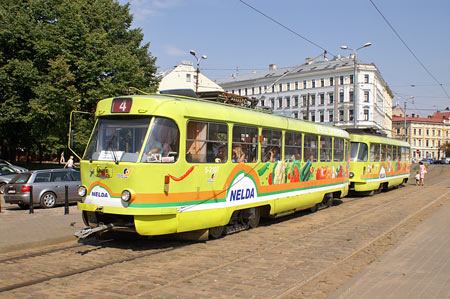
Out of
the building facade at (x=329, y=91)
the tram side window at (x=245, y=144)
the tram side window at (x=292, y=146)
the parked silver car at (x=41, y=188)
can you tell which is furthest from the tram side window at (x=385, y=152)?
the building facade at (x=329, y=91)

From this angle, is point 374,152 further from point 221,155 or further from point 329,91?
point 329,91

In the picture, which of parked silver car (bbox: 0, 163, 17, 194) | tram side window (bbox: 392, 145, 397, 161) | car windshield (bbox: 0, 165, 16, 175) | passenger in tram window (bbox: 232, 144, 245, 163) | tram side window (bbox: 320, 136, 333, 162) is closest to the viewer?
passenger in tram window (bbox: 232, 144, 245, 163)

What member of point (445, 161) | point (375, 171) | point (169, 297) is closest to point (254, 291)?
point (169, 297)

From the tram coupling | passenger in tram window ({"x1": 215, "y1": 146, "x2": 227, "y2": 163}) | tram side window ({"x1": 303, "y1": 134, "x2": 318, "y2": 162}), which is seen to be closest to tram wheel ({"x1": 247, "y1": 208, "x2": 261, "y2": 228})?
passenger in tram window ({"x1": 215, "y1": 146, "x2": 227, "y2": 163})

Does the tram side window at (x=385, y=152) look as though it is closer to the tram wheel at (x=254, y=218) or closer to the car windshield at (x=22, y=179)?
the tram wheel at (x=254, y=218)

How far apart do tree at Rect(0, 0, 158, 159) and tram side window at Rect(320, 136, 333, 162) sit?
16.7 metres

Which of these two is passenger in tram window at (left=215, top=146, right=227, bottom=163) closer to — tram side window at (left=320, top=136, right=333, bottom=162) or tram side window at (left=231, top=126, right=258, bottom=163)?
tram side window at (left=231, top=126, right=258, bottom=163)

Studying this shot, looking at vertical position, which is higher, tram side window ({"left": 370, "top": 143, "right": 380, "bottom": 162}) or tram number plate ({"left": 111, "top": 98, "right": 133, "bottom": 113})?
tram number plate ({"left": 111, "top": 98, "right": 133, "bottom": 113})

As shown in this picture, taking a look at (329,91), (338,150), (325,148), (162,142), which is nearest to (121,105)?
(162,142)

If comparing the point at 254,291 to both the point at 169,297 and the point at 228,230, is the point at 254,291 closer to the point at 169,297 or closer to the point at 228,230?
the point at 169,297

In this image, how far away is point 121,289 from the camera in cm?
611

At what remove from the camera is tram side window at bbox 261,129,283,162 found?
11.3 m

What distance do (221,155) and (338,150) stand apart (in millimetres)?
8205

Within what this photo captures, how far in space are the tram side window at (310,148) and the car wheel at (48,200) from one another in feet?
32.1
